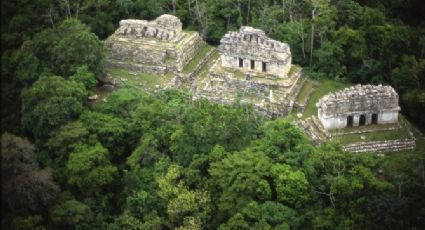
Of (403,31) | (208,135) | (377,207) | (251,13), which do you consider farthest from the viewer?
(251,13)

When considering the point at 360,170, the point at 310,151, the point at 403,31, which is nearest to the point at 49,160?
the point at 310,151

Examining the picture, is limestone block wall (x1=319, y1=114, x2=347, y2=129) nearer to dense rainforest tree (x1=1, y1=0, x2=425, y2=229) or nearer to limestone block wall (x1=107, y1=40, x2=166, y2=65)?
dense rainforest tree (x1=1, y1=0, x2=425, y2=229)

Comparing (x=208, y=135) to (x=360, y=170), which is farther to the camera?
(x=208, y=135)

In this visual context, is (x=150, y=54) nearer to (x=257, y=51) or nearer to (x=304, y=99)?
(x=257, y=51)

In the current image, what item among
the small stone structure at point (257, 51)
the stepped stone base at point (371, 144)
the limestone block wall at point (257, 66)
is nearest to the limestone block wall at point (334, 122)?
the stepped stone base at point (371, 144)

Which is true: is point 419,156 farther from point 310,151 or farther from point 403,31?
point 403,31

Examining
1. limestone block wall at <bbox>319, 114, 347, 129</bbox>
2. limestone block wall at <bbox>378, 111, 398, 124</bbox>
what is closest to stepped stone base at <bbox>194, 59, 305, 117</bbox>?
limestone block wall at <bbox>319, 114, 347, 129</bbox>
